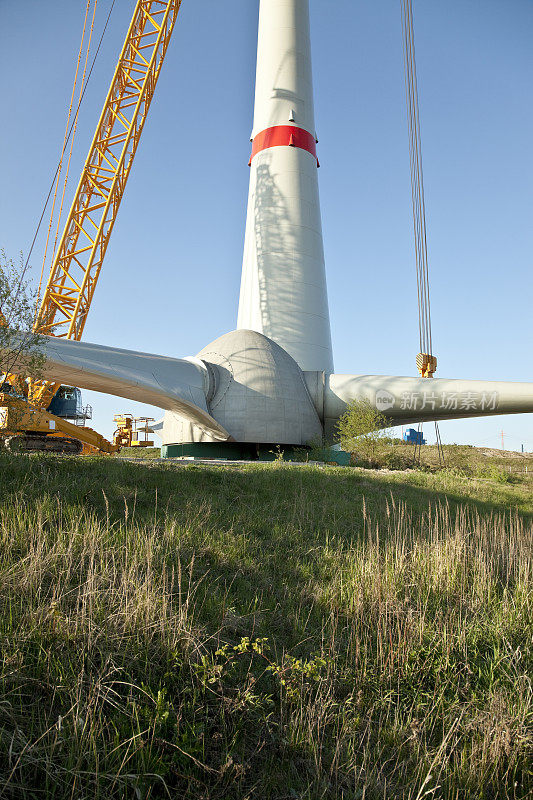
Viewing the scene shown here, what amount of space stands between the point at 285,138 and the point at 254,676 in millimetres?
38389

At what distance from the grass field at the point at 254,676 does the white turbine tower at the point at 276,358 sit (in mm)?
17031

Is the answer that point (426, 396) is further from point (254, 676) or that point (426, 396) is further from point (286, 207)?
point (254, 676)

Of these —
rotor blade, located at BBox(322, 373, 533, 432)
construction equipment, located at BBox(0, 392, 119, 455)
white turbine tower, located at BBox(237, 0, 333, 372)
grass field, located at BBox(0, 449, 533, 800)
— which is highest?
white turbine tower, located at BBox(237, 0, 333, 372)

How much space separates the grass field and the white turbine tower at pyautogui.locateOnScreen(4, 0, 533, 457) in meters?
17.0

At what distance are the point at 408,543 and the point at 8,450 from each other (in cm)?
1077

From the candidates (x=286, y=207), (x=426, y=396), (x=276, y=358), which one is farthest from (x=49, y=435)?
(x=286, y=207)

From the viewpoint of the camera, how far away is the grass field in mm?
3666

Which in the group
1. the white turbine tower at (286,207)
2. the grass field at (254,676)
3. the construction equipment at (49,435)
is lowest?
the grass field at (254,676)

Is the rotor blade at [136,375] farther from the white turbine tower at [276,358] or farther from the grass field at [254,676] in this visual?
the grass field at [254,676]

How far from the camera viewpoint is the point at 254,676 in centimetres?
495

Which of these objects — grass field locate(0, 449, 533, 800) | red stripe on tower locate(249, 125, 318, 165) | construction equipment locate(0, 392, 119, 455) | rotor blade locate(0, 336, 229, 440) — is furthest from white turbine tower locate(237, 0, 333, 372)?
grass field locate(0, 449, 533, 800)

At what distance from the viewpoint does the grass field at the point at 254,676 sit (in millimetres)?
3666

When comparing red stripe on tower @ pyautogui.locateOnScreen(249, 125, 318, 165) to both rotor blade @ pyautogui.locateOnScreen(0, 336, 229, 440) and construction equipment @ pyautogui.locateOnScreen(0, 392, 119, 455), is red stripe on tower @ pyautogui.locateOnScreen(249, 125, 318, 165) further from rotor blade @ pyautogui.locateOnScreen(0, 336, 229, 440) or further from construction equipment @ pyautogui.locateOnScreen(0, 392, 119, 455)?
construction equipment @ pyautogui.locateOnScreen(0, 392, 119, 455)

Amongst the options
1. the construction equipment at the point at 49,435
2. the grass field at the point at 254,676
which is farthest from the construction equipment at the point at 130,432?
the grass field at the point at 254,676
